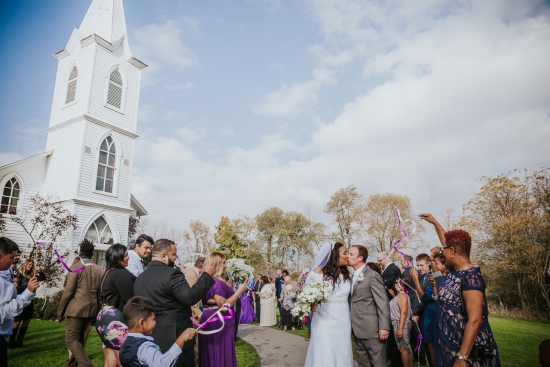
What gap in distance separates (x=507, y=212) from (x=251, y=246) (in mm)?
32663

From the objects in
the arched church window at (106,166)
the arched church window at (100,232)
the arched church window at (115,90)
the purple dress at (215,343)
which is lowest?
the purple dress at (215,343)

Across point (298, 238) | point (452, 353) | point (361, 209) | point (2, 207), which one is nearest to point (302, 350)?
point (452, 353)

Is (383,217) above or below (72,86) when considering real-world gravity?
below

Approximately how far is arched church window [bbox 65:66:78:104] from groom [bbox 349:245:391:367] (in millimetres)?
22995

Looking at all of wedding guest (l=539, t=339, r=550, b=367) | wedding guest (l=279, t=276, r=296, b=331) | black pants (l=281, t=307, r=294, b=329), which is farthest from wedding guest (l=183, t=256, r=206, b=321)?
black pants (l=281, t=307, r=294, b=329)

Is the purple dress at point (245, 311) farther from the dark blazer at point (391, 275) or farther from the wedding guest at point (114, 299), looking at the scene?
the wedding guest at point (114, 299)

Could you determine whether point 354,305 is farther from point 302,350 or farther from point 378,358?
point 302,350

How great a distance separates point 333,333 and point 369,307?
0.71 meters

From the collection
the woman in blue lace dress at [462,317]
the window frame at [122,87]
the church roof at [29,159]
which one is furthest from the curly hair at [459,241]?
the church roof at [29,159]

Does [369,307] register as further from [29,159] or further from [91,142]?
[29,159]

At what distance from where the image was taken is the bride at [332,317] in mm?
5195

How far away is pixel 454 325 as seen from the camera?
3.48 m

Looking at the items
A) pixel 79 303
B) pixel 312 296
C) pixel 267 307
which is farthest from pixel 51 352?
pixel 267 307

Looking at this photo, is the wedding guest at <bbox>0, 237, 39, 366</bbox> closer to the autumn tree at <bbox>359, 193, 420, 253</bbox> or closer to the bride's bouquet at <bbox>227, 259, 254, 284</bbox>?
the bride's bouquet at <bbox>227, 259, 254, 284</bbox>
